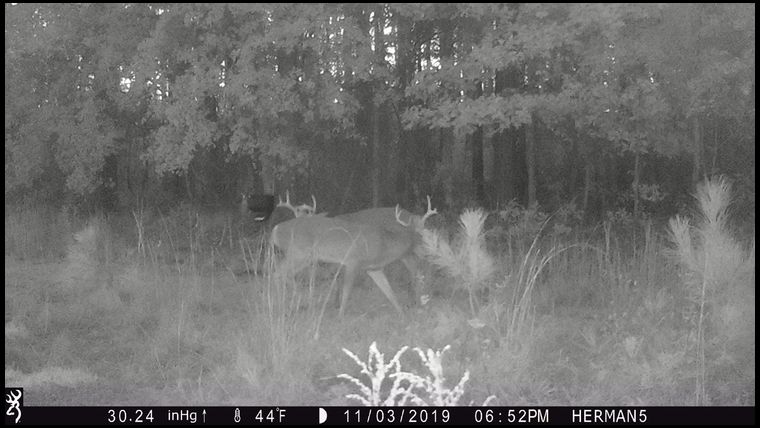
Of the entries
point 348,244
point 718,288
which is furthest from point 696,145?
point 348,244

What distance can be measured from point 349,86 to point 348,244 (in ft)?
10.4

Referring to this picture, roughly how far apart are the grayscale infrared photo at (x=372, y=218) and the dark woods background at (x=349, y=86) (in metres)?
0.04

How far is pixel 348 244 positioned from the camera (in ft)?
28.8

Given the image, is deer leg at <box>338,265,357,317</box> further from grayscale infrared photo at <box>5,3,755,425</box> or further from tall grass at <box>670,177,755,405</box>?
tall grass at <box>670,177,755,405</box>

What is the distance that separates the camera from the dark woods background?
9.84 meters

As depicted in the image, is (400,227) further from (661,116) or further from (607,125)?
(661,116)

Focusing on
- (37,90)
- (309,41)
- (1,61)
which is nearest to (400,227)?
(309,41)

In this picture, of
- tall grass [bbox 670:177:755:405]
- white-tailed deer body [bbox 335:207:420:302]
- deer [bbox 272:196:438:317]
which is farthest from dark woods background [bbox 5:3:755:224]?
tall grass [bbox 670:177:755:405]

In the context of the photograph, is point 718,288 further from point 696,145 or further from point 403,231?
point 696,145

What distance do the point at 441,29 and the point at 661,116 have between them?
3.07 metres

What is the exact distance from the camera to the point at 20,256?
11195 mm

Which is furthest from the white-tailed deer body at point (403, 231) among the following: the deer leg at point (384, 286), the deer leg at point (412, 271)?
the deer leg at point (384, 286)

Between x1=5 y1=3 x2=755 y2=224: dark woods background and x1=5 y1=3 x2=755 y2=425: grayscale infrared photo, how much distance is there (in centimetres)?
4

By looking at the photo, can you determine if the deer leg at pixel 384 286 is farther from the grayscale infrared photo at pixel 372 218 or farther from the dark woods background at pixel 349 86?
the dark woods background at pixel 349 86
